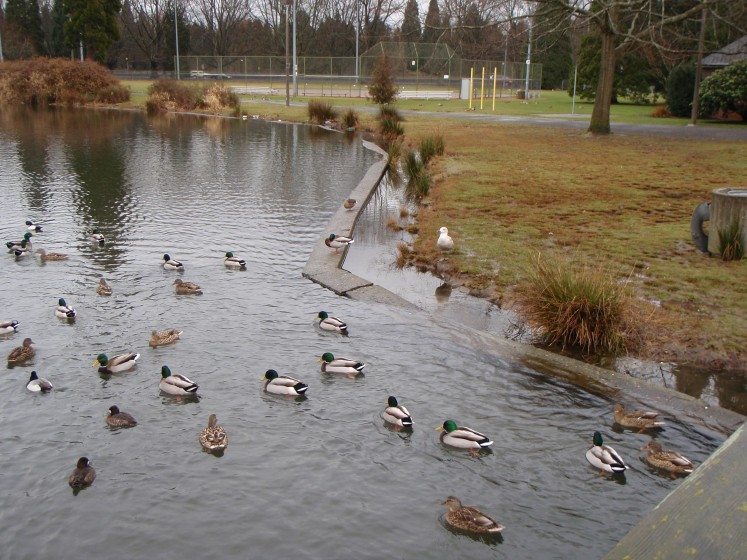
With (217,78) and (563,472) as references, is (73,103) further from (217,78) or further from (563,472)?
(563,472)

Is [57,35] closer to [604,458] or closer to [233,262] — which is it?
[233,262]

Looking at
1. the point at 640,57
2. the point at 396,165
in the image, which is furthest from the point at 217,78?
the point at 396,165

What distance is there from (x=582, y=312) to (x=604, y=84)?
74.7 ft

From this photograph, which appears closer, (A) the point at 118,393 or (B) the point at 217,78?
(A) the point at 118,393

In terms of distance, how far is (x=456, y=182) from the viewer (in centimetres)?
2050

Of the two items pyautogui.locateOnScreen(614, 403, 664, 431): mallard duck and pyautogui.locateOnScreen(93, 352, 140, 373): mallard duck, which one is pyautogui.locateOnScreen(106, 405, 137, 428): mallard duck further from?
pyautogui.locateOnScreen(614, 403, 664, 431): mallard duck

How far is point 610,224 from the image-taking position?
50.6 ft

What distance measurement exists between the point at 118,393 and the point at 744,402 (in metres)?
6.95

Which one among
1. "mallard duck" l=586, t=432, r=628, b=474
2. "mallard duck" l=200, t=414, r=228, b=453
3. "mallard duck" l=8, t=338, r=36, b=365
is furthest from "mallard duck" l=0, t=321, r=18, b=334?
"mallard duck" l=586, t=432, r=628, b=474

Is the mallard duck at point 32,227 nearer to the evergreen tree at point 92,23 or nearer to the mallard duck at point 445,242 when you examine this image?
the mallard duck at point 445,242

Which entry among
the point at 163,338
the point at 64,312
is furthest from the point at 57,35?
the point at 163,338

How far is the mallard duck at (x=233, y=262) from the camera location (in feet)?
44.2

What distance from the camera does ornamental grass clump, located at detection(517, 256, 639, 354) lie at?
31.6ft

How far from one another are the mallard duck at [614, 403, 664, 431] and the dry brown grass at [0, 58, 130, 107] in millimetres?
50956
